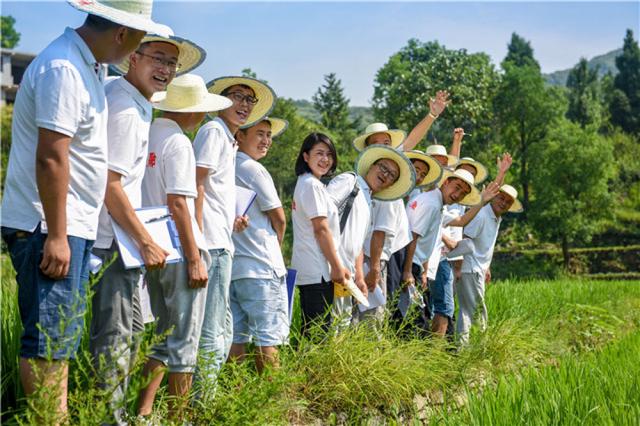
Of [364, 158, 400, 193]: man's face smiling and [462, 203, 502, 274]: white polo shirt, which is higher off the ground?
[364, 158, 400, 193]: man's face smiling

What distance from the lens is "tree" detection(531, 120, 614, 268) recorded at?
109ft

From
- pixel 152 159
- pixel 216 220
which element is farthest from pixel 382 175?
pixel 152 159

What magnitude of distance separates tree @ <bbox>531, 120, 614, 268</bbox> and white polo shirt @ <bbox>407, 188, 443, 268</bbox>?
91.7ft

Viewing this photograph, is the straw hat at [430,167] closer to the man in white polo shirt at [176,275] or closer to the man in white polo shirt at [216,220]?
the man in white polo shirt at [216,220]

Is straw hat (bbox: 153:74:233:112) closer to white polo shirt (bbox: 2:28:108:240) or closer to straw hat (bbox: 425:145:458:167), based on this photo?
white polo shirt (bbox: 2:28:108:240)

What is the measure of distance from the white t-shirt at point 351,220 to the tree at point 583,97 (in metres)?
45.7

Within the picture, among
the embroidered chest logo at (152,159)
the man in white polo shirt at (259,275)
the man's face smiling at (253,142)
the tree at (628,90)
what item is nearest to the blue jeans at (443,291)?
→ the man in white polo shirt at (259,275)

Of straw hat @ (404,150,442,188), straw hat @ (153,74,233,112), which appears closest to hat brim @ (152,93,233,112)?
straw hat @ (153,74,233,112)

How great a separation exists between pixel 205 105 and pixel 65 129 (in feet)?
3.68

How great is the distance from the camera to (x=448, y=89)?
36.2 m

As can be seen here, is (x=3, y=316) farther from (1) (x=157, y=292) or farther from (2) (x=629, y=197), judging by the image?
(2) (x=629, y=197)

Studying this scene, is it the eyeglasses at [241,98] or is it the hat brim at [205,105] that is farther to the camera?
the eyeglasses at [241,98]

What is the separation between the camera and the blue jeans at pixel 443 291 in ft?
21.2

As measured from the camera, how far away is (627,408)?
3.67m
